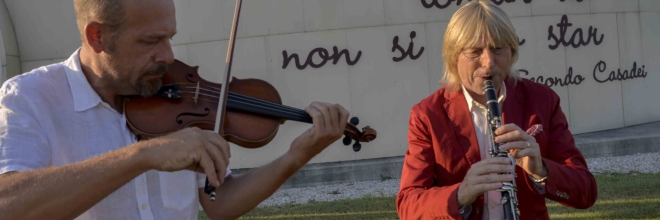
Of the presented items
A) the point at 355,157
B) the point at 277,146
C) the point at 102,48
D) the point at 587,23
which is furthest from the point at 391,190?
the point at 102,48

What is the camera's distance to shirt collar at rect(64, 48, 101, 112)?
2211mm

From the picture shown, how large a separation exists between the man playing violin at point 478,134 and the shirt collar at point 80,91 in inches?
54.3

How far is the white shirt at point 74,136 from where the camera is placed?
199cm

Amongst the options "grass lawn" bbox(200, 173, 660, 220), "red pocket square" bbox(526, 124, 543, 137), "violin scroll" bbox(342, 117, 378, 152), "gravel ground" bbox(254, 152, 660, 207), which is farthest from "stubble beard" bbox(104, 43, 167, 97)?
"gravel ground" bbox(254, 152, 660, 207)

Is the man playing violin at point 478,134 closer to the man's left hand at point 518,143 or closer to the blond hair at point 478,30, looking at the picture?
the blond hair at point 478,30

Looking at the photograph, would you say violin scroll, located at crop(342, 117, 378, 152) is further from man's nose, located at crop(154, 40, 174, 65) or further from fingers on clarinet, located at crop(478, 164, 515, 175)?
man's nose, located at crop(154, 40, 174, 65)

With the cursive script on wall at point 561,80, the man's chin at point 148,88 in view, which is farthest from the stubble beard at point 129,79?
the cursive script on wall at point 561,80

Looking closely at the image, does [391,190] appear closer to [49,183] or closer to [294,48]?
[294,48]

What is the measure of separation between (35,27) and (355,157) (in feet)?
14.4

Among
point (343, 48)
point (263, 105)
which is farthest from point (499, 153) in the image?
point (343, 48)

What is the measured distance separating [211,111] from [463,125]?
110 cm

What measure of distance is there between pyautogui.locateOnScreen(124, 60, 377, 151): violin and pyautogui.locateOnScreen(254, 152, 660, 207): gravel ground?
4.22 metres

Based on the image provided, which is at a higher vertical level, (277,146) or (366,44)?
(366,44)

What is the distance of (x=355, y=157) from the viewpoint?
777 centimetres
